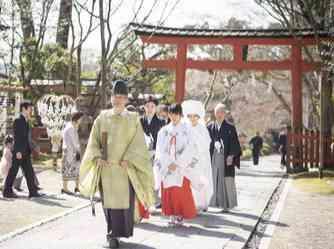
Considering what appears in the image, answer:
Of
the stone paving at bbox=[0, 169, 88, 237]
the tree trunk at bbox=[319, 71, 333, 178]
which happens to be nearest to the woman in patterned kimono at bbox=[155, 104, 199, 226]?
the stone paving at bbox=[0, 169, 88, 237]

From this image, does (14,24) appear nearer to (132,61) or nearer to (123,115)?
(132,61)

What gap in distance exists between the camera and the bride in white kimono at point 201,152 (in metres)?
9.75

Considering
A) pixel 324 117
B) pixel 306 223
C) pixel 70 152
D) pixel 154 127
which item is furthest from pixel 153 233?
pixel 324 117

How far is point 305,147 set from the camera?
19438mm

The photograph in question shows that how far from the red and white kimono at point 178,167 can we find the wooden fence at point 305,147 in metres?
10.6

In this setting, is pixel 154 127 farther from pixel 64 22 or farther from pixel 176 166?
pixel 64 22

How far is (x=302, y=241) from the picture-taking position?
320 inches

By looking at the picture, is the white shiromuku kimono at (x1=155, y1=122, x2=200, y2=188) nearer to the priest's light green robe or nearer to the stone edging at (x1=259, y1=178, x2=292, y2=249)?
the stone edging at (x1=259, y1=178, x2=292, y2=249)

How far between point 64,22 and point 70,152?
48.3 feet

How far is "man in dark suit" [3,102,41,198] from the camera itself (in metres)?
11.6

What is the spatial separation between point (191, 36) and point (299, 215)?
11.1 m

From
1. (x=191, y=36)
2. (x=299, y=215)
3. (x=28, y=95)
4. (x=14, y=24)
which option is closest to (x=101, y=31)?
(x=191, y=36)

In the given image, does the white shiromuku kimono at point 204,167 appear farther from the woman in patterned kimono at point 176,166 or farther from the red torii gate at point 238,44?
the red torii gate at point 238,44

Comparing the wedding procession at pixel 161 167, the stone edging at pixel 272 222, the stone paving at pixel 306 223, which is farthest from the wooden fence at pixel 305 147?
the stone paving at pixel 306 223
